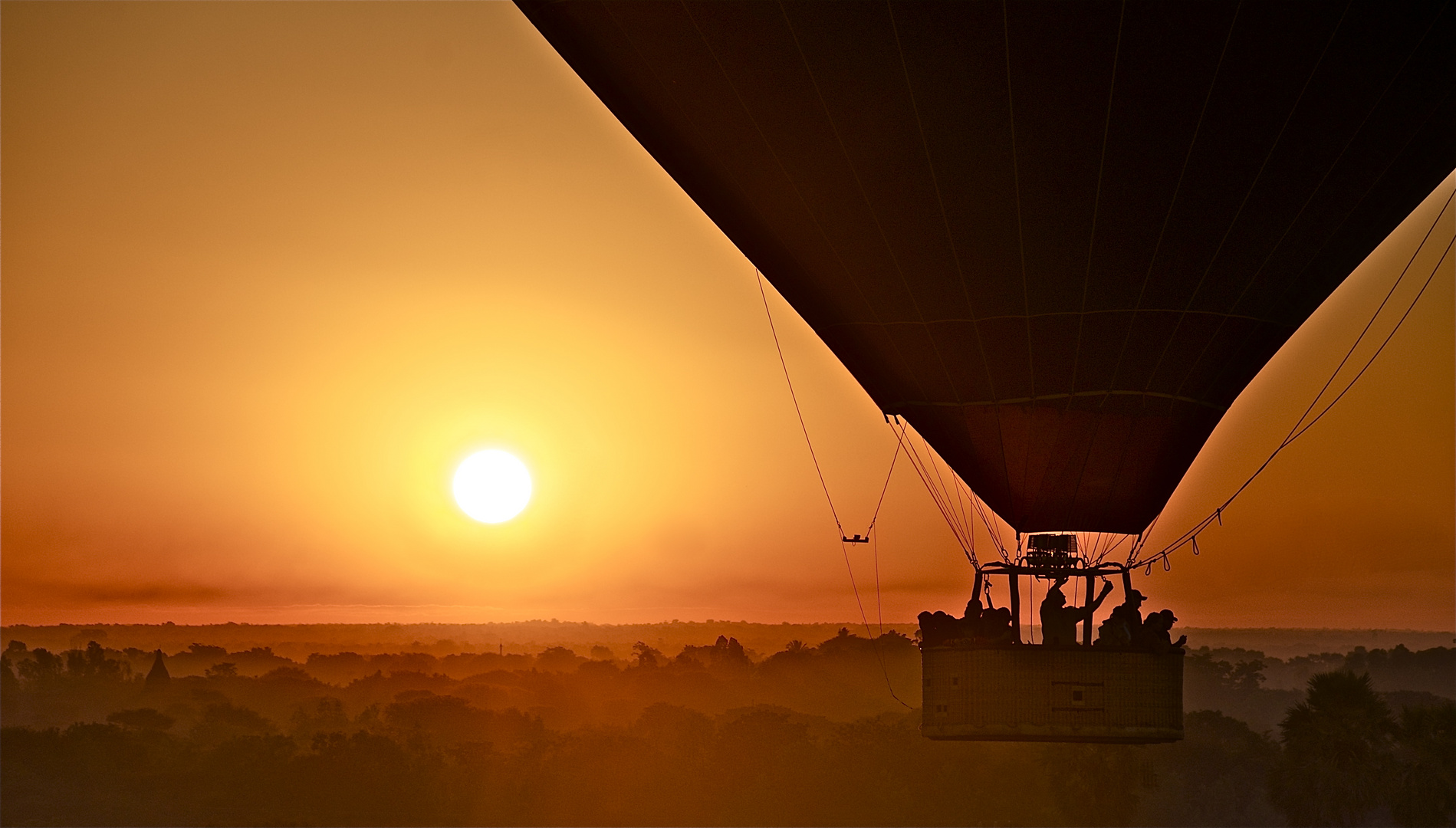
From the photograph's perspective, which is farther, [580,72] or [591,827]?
[591,827]

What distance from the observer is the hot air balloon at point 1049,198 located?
367 inches

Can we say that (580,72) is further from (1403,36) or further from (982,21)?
(1403,36)

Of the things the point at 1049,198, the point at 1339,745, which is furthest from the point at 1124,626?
the point at 1339,745

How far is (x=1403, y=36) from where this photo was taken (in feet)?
29.8

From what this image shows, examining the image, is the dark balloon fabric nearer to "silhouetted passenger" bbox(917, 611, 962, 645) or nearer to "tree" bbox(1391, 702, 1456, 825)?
"silhouetted passenger" bbox(917, 611, 962, 645)

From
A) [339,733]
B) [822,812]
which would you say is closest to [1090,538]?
[822,812]

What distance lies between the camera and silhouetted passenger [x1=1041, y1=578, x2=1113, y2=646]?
430 inches

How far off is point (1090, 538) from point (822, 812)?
4940cm

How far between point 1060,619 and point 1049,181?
3.06 metres

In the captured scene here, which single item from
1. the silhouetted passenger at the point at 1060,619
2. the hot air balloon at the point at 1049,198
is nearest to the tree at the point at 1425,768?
the hot air balloon at the point at 1049,198

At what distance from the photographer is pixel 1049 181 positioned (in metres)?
10.1

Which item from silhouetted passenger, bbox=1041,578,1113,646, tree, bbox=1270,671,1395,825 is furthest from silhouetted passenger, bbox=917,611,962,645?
tree, bbox=1270,671,1395,825

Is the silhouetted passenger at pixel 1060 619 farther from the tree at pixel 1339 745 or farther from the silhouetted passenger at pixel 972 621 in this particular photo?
the tree at pixel 1339 745

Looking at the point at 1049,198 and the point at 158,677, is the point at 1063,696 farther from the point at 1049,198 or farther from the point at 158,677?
the point at 158,677
